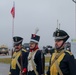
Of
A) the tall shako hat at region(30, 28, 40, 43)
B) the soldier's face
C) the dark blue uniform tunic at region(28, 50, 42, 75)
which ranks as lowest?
the dark blue uniform tunic at region(28, 50, 42, 75)

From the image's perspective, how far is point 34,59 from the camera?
9523 mm

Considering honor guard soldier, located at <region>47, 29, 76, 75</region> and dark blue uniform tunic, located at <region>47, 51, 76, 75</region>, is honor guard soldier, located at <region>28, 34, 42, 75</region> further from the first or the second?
dark blue uniform tunic, located at <region>47, 51, 76, 75</region>

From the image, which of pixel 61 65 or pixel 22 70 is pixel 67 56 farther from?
pixel 22 70

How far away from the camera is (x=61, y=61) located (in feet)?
24.2

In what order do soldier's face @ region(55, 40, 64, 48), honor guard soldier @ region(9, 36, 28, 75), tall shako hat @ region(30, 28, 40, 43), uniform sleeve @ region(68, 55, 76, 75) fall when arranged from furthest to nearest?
1. honor guard soldier @ region(9, 36, 28, 75)
2. tall shako hat @ region(30, 28, 40, 43)
3. soldier's face @ region(55, 40, 64, 48)
4. uniform sleeve @ region(68, 55, 76, 75)

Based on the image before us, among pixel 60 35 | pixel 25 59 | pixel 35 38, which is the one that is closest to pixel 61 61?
pixel 60 35

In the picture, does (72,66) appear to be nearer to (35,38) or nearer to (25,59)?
(35,38)

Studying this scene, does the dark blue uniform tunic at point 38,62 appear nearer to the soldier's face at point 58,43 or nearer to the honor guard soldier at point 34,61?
the honor guard soldier at point 34,61

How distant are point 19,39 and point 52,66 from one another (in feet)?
10.9

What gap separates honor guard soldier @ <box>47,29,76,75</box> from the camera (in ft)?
23.9

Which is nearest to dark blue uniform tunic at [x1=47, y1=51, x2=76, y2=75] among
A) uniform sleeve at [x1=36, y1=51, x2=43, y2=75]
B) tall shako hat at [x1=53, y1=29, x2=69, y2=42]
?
tall shako hat at [x1=53, y1=29, x2=69, y2=42]

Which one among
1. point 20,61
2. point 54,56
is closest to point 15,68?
point 20,61

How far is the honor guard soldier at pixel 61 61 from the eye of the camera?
7293 mm

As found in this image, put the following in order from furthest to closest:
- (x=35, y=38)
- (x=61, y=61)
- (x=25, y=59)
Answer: (x=25, y=59), (x=35, y=38), (x=61, y=61)
